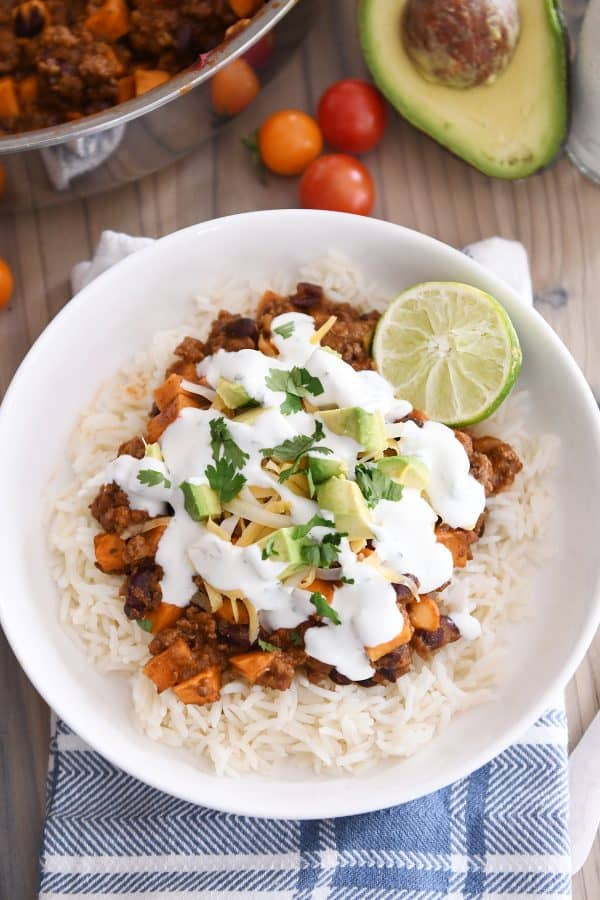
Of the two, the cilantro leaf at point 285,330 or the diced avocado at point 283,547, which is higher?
the cilantro leaf at point 285,330

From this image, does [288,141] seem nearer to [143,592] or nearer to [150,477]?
[150,477]

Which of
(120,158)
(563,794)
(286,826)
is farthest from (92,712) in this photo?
(120,158)

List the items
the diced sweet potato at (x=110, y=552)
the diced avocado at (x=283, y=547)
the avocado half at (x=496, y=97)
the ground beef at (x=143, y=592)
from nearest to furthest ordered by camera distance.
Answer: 1. the diced avocado at (x=283, y=547)
2. the ground beef at (x=143, y=592)
3. the diced sweet potato at (x=110, y=552)
4. the avocado half at (x=496, y=97)

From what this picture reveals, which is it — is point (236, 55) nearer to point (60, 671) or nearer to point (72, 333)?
point (72, 333)

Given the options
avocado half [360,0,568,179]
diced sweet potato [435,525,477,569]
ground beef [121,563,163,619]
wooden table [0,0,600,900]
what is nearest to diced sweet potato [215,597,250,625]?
ground beef [121,563,163,619]

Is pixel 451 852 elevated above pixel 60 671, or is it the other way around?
pixel 60 671

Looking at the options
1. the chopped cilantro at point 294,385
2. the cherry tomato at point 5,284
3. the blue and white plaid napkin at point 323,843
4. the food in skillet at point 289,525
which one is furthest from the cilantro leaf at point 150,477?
the cherry tomato at point 5,284

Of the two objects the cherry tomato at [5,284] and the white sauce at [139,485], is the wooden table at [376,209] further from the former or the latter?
the white sauce at [139,485]
